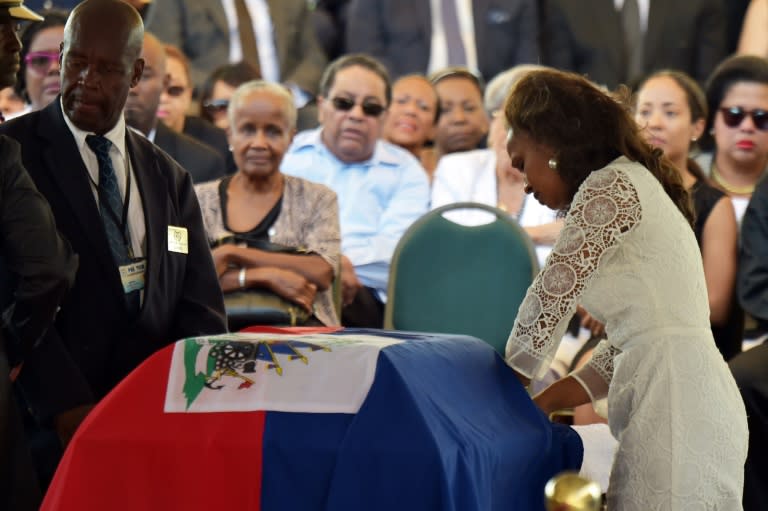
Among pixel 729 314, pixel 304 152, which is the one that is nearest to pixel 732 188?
pixel 729 314

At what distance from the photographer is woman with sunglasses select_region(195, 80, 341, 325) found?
4.77 metres

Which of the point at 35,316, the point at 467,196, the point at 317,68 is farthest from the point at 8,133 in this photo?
the point at 317,68

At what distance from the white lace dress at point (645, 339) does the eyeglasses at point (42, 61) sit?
2704 millimetres

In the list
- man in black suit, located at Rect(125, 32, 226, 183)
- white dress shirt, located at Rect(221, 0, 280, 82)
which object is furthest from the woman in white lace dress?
white dress shirt, located at Rect(221, 0, 280, 82)

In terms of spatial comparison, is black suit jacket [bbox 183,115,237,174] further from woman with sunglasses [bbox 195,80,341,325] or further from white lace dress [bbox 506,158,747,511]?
white lace dress [bbox 506,158,747,511]

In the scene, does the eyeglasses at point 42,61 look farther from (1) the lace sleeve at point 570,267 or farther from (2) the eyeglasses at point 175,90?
(1) the lace sleeve at point 570,267

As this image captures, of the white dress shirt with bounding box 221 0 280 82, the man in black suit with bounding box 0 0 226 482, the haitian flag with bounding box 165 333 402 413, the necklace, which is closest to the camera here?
the haitian flag with bounding box 165 333 402 413

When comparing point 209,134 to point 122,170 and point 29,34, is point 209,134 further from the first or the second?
point 122,170

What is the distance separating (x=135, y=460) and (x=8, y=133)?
1.09 meters

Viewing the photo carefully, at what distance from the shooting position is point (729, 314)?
4984 millimetres

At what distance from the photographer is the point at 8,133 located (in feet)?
10.8

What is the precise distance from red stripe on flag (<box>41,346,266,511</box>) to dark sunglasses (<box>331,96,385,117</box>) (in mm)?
3632

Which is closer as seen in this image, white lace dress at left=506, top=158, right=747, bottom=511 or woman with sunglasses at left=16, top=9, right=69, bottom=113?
white lace dress at left=506, top=158, right=747, bottom=511

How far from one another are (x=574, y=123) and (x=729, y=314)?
213cm
